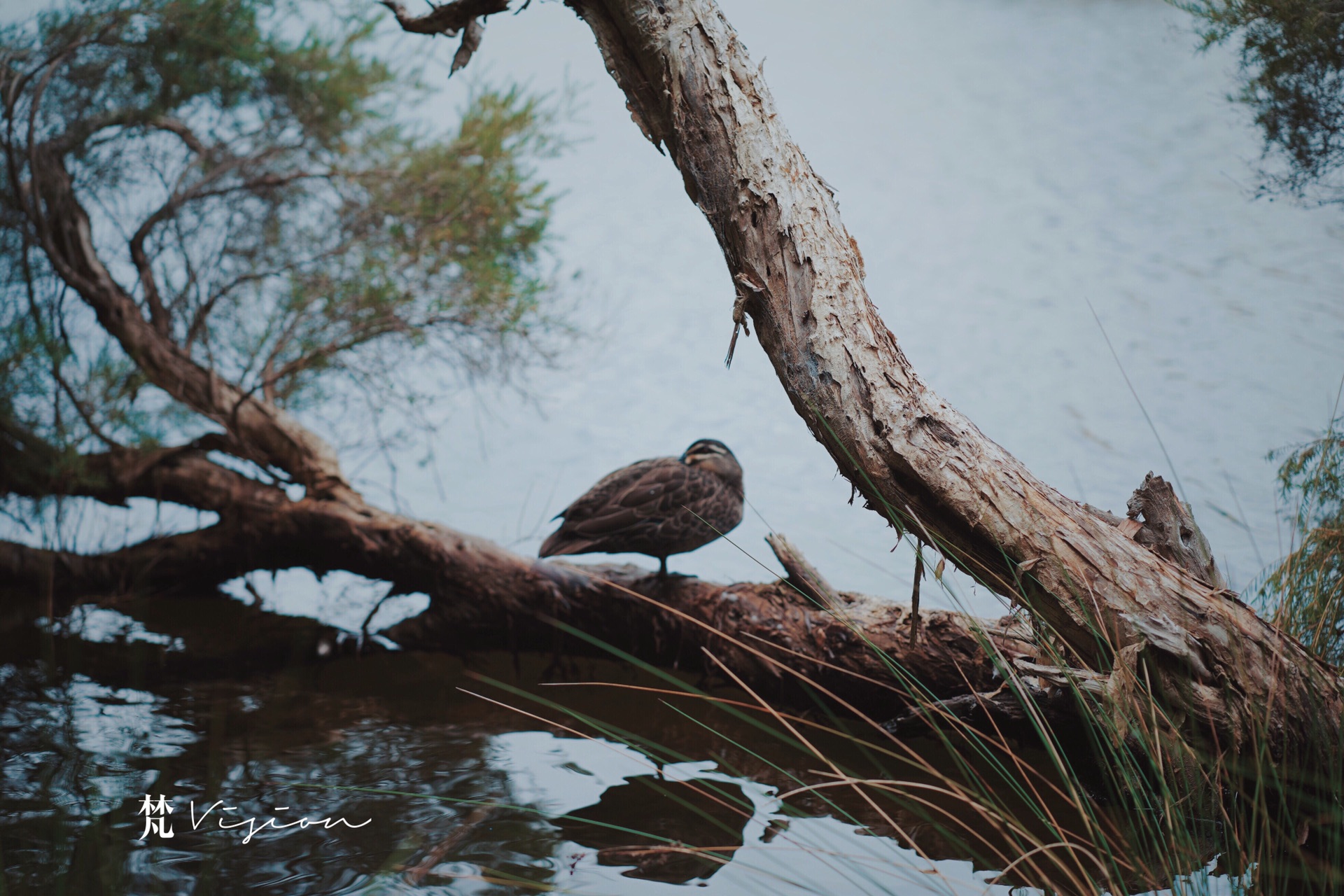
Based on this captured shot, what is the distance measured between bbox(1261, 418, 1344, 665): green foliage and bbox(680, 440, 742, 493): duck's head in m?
1.24

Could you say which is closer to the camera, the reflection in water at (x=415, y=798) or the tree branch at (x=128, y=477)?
the reflection in water at (x=415, y=798)

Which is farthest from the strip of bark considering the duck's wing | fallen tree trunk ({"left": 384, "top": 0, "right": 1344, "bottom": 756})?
the duck's wing

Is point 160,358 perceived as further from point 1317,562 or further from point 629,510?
point 1317,562

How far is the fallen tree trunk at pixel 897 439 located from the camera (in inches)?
49.7

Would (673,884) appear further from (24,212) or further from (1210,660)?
(24,212)

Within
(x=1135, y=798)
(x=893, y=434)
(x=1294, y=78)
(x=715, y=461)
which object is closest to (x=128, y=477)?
(x=715, y=461)

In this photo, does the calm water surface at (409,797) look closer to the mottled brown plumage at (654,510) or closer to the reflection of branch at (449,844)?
the reflection of branch at (449,844)

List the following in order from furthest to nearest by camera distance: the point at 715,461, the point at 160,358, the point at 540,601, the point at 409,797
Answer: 1. the point at 160,358
2. the point at 540,601
3. the point at 715,461
4. the point at 409,797

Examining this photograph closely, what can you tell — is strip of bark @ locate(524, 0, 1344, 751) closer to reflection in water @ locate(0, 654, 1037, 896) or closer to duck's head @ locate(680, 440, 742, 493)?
reflection in water @ locate(0, 654, 1037, 896)

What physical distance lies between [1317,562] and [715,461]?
4.44 feet

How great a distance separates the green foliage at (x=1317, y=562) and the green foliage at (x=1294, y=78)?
60 cm

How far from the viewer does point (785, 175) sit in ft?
4.82

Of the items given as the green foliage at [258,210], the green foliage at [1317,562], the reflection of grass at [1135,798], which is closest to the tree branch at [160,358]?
the green foliage at [258,210]

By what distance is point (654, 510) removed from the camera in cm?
228
